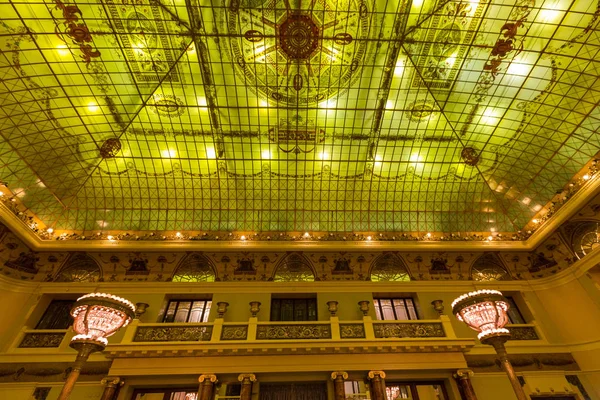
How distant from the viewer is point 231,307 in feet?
46.6

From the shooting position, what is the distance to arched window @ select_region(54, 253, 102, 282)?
49.1 feet

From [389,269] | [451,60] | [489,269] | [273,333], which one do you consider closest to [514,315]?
[489,269]

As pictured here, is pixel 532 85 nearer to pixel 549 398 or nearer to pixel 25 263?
pixel 549 398

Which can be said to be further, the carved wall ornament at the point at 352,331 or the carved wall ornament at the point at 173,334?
the carved wall ornament at the point at 352,331

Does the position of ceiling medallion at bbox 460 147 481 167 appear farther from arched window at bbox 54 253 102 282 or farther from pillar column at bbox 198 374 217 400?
arched window at bbox 54 253 102 282

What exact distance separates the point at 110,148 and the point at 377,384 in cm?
1548

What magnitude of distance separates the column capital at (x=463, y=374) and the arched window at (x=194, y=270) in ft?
37.0

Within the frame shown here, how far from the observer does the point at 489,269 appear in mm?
16141

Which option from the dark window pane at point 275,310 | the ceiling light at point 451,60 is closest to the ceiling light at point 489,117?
the ceiling light at point 451,60

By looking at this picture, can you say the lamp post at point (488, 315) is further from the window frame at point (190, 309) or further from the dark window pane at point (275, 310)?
the window frame at point (190, 309)

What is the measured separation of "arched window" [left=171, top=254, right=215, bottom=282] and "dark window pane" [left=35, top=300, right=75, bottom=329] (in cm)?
489

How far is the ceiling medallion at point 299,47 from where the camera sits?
12227mm

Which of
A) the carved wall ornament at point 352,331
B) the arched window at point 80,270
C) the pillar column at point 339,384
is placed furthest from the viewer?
the arched window at point 80,270

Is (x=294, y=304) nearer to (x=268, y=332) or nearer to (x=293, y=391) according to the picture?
(x=268, y=332)
